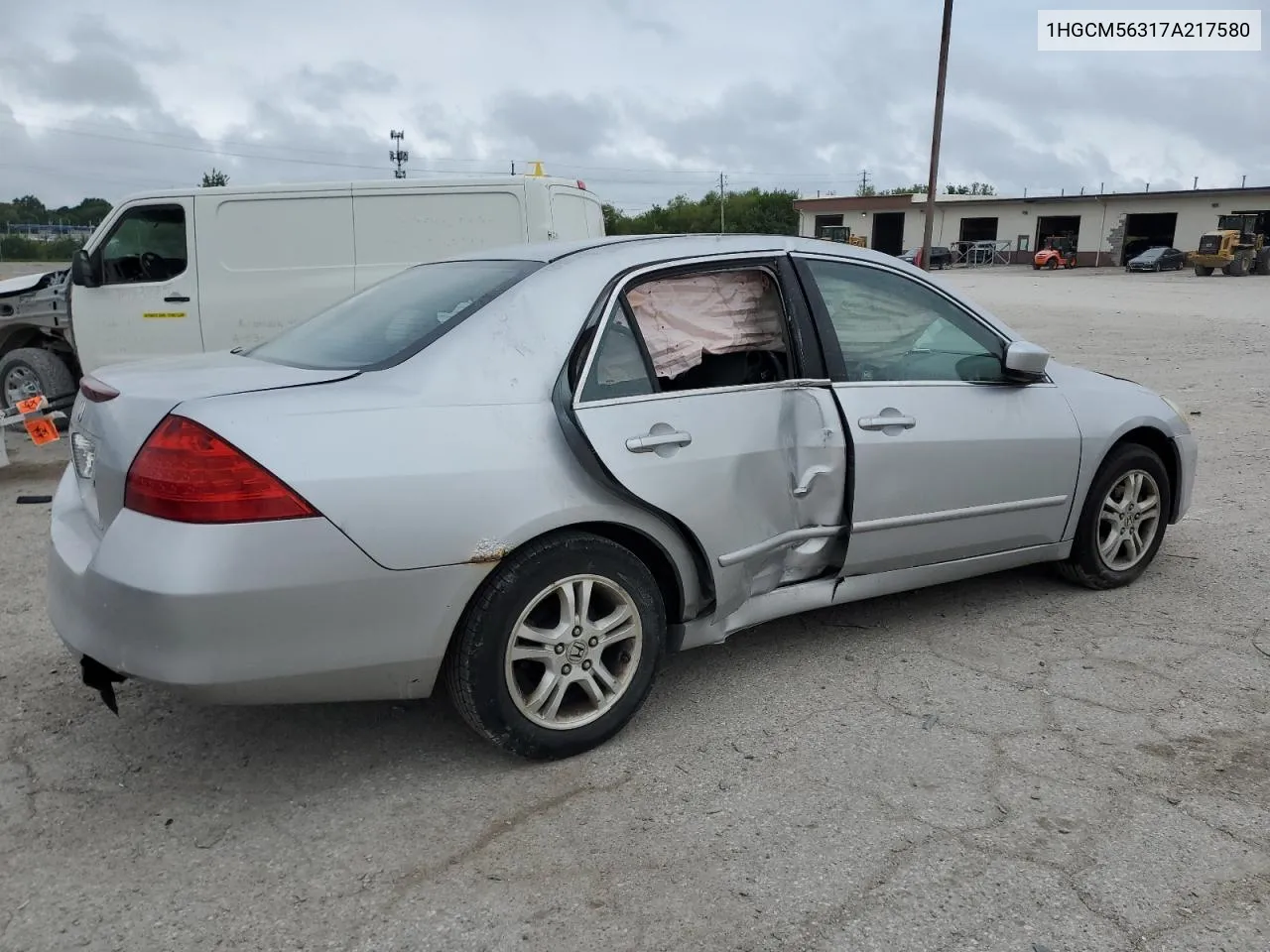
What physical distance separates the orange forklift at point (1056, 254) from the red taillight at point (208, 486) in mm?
57005

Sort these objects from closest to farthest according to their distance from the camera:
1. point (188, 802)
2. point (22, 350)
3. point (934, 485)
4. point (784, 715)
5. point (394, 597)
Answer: point (394, 597) < point (188, 802) < point (784, 715) < point (934, 485) < point (22, 350)

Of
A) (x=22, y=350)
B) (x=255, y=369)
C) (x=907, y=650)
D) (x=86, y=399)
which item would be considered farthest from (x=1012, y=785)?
(x=22, y=350)

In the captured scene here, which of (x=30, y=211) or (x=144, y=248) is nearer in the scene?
(x=144, y=248)

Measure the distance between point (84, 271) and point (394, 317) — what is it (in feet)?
20.6

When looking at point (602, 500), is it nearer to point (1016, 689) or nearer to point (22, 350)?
point (1016, 689)

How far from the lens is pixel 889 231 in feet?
216

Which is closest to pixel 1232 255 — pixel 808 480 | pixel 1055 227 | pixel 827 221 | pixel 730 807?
pixel 1055 227

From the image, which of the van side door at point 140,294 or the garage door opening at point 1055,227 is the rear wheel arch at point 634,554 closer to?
the van side door at point 140,294

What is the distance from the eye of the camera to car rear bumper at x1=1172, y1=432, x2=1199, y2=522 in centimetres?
462

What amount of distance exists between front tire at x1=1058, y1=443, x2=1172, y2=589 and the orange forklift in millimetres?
53910

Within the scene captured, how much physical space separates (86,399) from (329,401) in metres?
0.83

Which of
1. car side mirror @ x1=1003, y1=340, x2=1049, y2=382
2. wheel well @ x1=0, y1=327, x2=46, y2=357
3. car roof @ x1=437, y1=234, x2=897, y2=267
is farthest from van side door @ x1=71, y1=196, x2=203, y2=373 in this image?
car side mirror @ x1=1003, y1=340, x2=1049, y2=382

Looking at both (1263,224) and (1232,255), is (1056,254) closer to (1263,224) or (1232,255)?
(1263,224)

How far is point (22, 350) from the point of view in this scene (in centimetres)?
909
